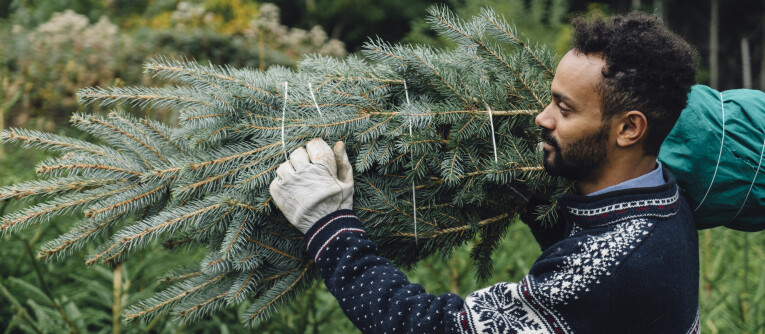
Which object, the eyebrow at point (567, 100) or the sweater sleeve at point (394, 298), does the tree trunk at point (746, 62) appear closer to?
the eyebrow at point (567, 100)

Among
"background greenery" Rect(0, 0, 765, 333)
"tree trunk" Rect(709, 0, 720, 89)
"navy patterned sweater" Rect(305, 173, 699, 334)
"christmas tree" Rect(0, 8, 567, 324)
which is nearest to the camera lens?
"navy patterned sweater" Rect(305, 173, 699, 334)

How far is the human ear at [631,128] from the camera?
1313mm

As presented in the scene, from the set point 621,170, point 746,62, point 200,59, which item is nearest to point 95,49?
point 200,59

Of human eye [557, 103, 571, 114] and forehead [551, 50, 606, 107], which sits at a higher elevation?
forehead [551, 50, 606, 107]

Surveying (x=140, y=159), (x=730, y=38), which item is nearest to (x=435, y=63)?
(x=140, y=159)

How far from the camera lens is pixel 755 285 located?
3.03 metres

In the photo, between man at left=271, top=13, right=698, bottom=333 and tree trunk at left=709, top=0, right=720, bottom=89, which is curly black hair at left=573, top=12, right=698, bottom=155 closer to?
man at left=271, top=13, right=698, bottom=333

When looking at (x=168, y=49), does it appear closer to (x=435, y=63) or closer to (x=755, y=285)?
(x=435, y=63)

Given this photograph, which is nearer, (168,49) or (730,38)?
(168,49)

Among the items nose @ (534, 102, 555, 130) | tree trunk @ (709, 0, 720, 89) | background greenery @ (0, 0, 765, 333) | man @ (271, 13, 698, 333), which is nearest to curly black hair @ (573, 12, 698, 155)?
man @ (271, 13, 698, 333)

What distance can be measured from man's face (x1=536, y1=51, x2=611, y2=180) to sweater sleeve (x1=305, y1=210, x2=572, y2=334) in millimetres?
301

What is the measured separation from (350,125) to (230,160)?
38 cm

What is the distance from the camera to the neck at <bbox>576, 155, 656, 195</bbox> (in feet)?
4.60

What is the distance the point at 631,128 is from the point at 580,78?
0.62 feet
